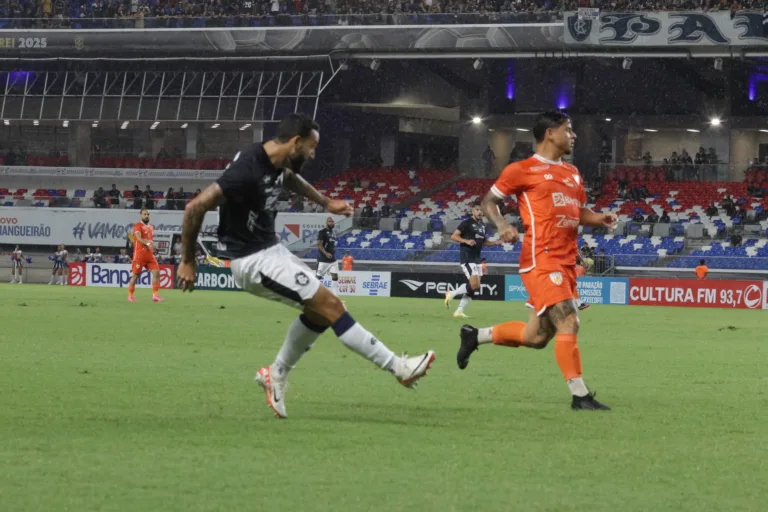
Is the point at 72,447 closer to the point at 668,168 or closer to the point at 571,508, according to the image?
the point at 571,508

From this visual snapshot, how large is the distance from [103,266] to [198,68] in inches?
665

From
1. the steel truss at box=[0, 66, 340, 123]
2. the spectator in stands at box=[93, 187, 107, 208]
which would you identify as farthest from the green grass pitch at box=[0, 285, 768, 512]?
the steel truss at box=[0, 66, 340, 123]

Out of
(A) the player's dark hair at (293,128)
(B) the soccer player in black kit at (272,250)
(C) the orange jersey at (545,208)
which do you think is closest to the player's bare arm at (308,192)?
(B) the soccer player in black kit at (272,250)

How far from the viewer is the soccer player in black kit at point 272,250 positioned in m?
7.91

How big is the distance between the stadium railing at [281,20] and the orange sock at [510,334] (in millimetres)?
40678

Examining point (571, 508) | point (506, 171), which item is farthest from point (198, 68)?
point (571, 508)

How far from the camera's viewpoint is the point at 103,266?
145 ft

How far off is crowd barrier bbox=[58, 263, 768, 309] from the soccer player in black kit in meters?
28.5

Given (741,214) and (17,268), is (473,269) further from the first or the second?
(17,268)

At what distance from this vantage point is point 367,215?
169 feet

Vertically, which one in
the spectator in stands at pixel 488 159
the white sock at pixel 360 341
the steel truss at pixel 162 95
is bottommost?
the white sock at pixel 360 341

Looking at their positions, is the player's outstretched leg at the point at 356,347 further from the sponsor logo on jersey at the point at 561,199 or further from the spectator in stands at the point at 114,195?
the spectator in stands at the point at 114,195

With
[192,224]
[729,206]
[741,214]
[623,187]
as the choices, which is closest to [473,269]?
[192,224]

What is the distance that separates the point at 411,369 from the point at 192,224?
173 cm
